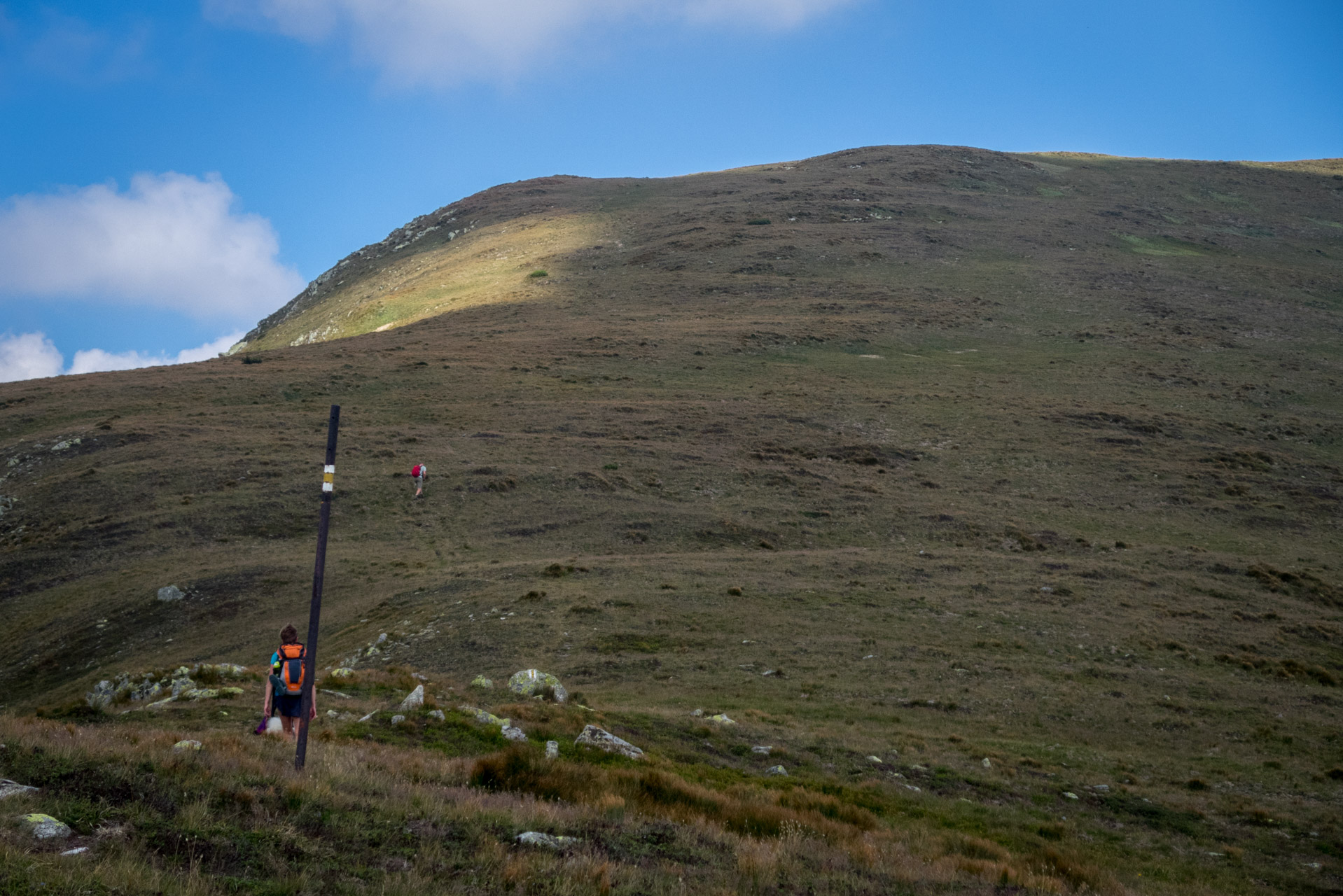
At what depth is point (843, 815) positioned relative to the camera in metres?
11.4

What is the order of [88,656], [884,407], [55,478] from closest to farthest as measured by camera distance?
1. [88,656]
2. [55,478]
3. [884,407]

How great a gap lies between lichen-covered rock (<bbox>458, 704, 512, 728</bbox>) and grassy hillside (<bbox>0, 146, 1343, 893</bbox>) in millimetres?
961

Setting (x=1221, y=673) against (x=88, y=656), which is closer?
(x=1221, y=673)

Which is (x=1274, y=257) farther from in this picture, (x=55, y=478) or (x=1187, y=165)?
(x=55, y=478)

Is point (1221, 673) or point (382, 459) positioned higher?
point (382, 459)

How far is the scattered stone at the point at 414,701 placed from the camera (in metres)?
14.1

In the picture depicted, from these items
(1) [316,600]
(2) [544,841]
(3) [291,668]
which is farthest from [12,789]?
(2) [544,841]

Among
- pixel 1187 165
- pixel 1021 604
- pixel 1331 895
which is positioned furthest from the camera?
pixel 1187 165

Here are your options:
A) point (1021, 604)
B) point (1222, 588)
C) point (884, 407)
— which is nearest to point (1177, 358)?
point (884, 407)

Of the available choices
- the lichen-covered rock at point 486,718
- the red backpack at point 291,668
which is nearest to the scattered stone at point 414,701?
the lichen-covered rock at point 486,718

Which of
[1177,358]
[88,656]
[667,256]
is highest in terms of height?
[667,256]

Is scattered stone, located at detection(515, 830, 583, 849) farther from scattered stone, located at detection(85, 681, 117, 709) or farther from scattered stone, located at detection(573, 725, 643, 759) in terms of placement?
scattered stone, located at detection(85, 681, 117, 709)

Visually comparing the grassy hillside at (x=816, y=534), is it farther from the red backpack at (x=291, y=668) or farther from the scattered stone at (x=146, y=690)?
the scattered stone at (x=146, y=690)

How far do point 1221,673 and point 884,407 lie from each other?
1228 inches
